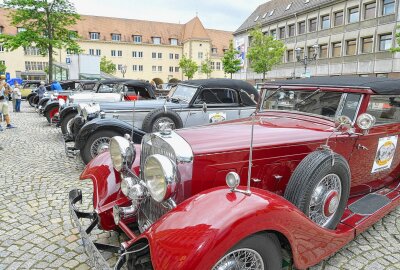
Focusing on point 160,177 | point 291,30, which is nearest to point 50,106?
point 160,177

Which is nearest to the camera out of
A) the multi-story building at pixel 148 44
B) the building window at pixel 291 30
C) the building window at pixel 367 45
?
the building window at pixel 367 45

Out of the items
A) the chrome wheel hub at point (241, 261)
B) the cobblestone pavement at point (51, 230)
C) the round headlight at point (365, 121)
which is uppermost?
the round headlight at point (365, 121)

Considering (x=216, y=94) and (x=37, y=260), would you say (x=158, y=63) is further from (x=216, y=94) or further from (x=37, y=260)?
(x=37, y=260)

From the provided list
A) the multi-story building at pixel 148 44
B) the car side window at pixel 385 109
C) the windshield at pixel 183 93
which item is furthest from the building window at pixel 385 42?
the multi-story building at pixel 148 44

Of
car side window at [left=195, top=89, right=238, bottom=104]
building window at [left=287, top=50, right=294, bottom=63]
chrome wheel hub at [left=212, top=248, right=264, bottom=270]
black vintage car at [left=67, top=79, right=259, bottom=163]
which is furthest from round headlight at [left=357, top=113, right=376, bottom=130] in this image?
building window at [left=287, top=50, right=294, bottom=63]

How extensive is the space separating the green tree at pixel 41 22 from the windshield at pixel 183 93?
17610 mm

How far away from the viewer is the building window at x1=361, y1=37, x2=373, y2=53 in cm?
2856

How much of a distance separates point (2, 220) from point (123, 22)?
61597 millimetres

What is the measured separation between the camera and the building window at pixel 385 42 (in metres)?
26.9

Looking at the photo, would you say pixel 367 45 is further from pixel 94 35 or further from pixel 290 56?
pixel 94 35

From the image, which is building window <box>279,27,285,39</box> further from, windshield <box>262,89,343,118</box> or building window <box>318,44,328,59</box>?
windshield <box>262,89,343,118</box>

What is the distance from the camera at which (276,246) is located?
7.19 feet

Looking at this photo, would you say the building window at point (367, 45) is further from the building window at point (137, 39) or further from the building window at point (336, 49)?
the building window at point (137, 39)

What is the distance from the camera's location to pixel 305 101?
3.72 meters
